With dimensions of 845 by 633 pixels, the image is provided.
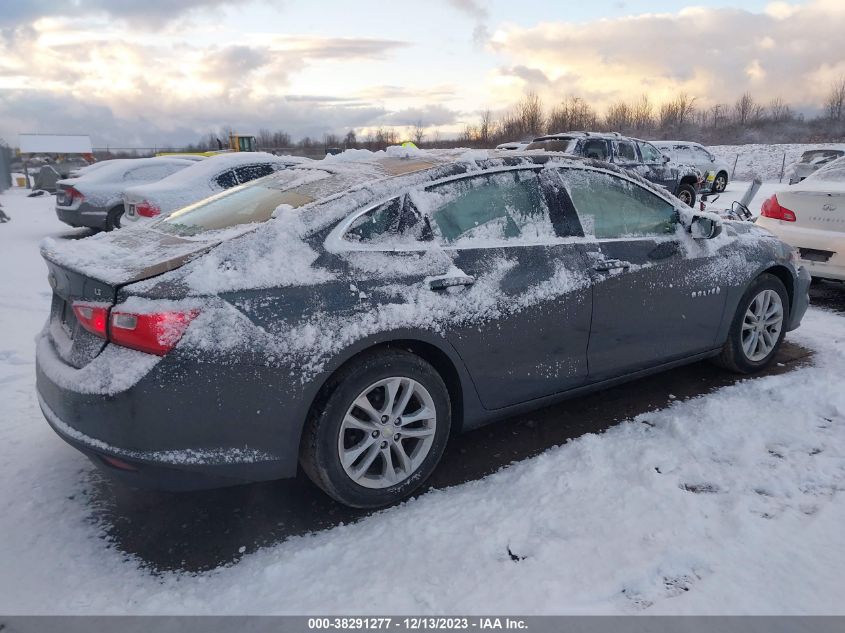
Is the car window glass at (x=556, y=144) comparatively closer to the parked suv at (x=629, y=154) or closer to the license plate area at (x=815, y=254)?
the parked suv at (x=629, y=154)

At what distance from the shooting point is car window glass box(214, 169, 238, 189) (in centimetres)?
818

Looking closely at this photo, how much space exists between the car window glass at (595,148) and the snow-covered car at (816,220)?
6593 millimetres

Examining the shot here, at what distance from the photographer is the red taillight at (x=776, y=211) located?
20.7 ft

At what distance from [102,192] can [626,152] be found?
418 inches

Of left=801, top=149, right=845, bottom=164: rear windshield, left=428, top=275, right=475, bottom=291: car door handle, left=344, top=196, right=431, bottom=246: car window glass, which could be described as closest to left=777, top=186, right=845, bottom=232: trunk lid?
left=428, top=275, right=475, bottom=291: car door handle

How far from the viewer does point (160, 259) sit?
267 centimetres

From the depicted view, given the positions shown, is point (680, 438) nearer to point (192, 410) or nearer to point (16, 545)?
point (192, 410)

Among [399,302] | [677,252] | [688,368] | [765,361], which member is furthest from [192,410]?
[765,361]

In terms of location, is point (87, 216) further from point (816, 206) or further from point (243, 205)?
point (816, 206)

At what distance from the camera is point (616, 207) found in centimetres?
375

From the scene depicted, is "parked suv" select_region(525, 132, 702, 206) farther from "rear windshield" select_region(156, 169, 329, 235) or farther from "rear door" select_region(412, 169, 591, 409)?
"rear windshield" select_region(156, 169, 329, 235)

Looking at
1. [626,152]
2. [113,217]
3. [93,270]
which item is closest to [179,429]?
[93,270]

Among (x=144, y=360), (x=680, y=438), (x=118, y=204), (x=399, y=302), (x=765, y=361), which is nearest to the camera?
(x=144, y=360)
